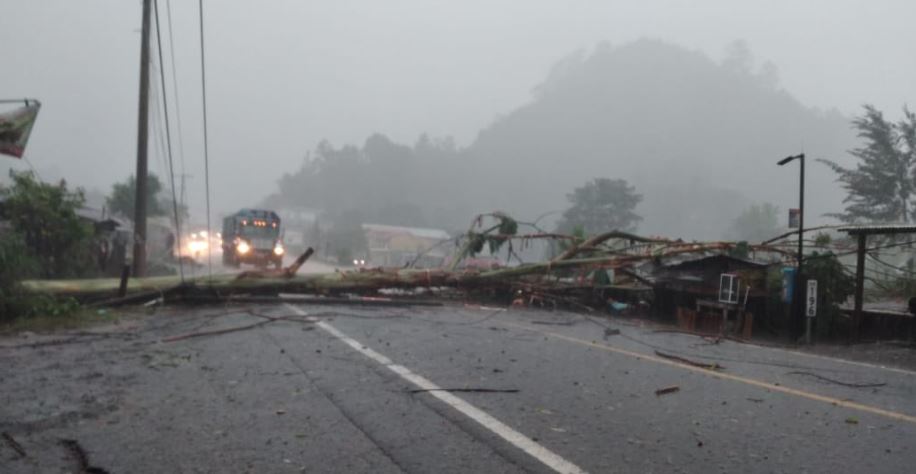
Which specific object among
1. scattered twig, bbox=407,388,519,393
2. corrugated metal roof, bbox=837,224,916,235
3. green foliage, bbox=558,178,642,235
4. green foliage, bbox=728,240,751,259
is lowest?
scattered twig, bbox=407,388,519,393

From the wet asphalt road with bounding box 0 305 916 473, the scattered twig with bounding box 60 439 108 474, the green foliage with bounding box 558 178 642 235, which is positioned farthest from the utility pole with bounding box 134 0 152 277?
the green foliage with bounding box 558 178 642 235

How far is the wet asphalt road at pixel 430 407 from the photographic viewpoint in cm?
386

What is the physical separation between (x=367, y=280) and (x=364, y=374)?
26.3 ft

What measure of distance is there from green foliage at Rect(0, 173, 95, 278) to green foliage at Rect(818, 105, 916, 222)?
32125 millimetres

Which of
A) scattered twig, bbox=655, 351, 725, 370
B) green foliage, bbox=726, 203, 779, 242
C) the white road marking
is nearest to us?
the white road marking

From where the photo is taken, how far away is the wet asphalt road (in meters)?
Answer: 3.86

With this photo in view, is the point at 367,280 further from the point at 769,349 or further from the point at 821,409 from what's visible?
the point at 821,409

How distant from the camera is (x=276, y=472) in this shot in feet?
11.7

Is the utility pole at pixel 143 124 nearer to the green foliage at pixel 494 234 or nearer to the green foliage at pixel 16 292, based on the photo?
the green foliage at pixel 16 292

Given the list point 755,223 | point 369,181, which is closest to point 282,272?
point 755,223

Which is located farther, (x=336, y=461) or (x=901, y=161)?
(x=901, y=161)

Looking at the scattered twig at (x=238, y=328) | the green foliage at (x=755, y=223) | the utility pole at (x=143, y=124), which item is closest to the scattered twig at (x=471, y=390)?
the scattered twig at (x=238, y=328)

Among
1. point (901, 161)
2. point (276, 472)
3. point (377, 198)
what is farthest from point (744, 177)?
point (276, 472)

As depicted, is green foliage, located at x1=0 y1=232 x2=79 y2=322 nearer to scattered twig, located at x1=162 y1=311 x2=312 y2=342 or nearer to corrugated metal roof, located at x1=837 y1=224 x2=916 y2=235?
Result: scattered twig, located at x1=162 y1=311 x2=312 y2=342
